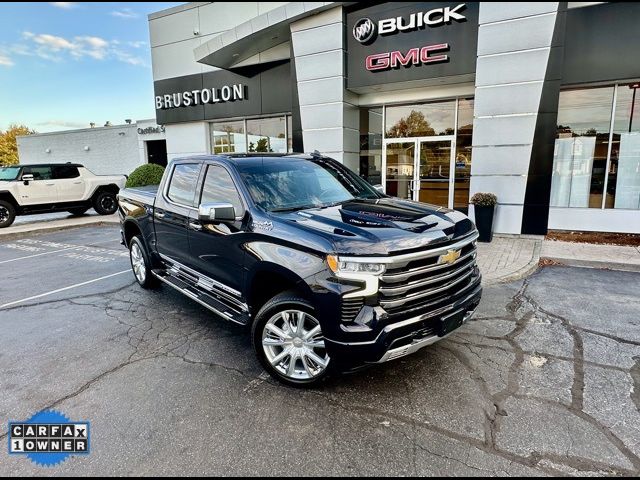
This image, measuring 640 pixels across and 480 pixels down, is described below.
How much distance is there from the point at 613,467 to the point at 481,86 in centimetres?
874

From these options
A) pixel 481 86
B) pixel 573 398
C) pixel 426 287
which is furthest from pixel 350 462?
pixel 481 86

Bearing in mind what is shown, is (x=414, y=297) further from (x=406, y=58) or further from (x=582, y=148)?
(x=582, y=148)

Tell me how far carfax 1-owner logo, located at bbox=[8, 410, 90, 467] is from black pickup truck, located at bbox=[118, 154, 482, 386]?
1.45m

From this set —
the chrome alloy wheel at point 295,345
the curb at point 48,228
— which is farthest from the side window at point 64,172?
the chrome alloy wheel at point 295,345

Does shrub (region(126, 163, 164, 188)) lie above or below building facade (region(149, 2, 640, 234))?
below

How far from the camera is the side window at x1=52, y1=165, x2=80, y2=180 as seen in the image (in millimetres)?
14148

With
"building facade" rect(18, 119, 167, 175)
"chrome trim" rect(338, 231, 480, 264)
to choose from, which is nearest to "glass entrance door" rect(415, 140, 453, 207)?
"chrome trim" rect(338, 231, 480, 264)

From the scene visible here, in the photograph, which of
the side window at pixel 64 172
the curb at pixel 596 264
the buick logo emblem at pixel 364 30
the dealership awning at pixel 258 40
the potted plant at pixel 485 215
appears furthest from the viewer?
the side window at pixel 64 172

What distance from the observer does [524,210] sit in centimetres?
936

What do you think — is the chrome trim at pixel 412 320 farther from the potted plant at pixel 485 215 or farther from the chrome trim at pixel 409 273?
the potted plant at pixel 485 215

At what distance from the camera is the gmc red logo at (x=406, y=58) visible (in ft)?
32.2

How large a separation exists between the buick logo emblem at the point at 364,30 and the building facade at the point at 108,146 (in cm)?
1220

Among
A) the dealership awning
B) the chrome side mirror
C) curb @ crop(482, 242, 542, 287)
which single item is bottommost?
curb @ crop(482, 242, 542, 287)

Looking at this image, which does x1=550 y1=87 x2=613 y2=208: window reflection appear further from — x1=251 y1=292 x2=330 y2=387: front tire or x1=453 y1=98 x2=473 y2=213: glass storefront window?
x1=251 y1=292 x2=330 y2=387: front tire
